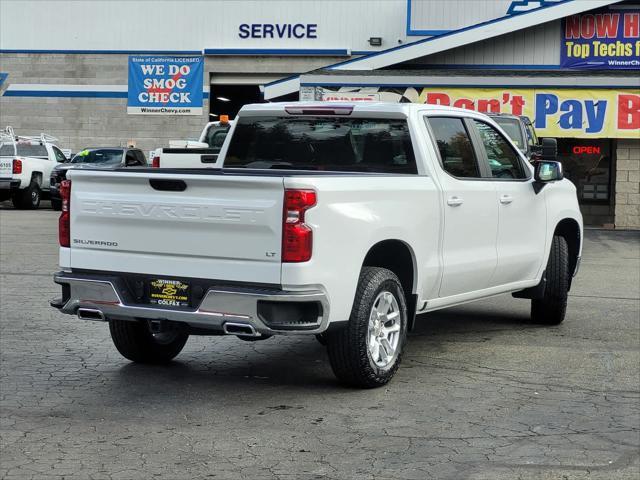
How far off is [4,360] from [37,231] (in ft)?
44.4

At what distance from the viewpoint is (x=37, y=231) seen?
2127 centimetres

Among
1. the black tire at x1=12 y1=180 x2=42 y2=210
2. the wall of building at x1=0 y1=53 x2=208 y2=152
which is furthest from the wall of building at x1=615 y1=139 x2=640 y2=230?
the wall of building at x1=0 y1=53 x2=208 y2=152

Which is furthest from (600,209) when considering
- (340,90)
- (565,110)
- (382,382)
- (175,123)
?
(382,382)

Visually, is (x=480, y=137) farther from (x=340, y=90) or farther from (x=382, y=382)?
(x=340, y=90)

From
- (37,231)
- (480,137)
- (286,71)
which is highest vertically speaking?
(286,71)

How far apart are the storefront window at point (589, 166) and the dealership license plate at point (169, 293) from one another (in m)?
22.4

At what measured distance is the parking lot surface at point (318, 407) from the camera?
5547mm

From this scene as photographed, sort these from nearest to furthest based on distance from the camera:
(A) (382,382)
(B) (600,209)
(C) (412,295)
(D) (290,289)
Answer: (D) (290,289) → (A) (382,382) → (C) (412,295) → (B) (600,209)

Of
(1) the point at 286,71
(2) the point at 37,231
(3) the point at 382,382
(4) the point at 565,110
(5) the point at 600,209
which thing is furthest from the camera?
(1) the point at 286,71

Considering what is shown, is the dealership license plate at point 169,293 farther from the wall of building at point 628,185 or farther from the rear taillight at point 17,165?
the rear taillight at point 17,165

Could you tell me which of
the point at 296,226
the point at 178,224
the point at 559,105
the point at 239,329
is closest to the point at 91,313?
the point at 178,224

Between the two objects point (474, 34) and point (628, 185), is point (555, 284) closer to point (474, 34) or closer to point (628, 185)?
point (628, 185)

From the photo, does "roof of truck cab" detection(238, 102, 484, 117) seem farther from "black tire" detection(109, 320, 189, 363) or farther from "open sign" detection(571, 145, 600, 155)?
"open sign" detection(571, 145, 600, 155)

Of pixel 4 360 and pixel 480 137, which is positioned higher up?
pixel 480 137
